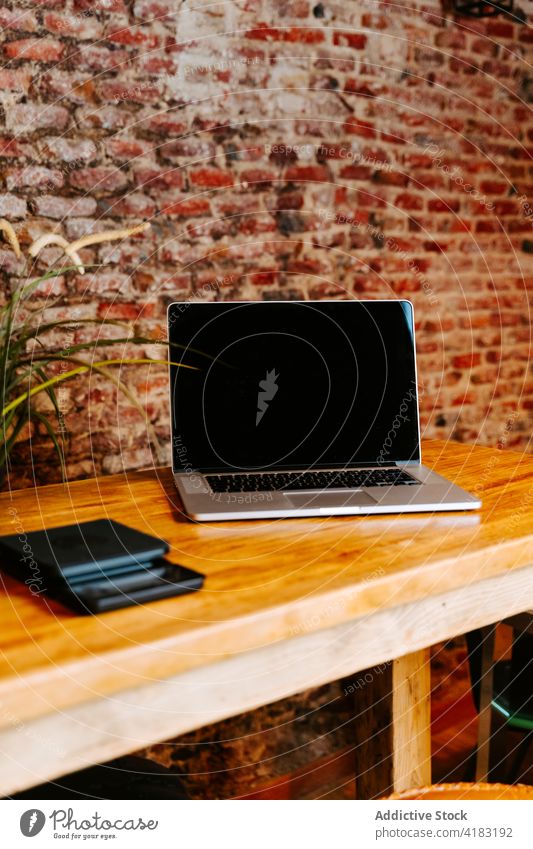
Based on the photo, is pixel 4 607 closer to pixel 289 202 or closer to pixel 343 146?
pixel 289 202

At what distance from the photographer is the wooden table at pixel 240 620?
2.35ft

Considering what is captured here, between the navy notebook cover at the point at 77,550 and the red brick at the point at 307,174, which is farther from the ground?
the red brick at the point at 307,174

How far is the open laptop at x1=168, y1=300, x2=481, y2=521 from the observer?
1421 mm

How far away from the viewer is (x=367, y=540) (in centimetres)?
105

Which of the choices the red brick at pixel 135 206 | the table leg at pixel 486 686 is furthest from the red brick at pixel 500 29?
the table leg at pixel 486 686

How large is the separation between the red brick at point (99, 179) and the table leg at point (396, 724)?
1.06 metres

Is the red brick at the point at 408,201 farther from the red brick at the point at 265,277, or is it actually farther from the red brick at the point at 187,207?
the red brick at the point at 187,207

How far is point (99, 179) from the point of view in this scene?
163 centimetres

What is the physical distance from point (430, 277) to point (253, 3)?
2.70 feet

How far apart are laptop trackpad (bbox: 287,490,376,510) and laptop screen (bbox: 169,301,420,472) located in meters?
0.18

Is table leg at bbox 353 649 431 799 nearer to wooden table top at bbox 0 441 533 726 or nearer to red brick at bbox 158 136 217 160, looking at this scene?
wooden table top at bbox 0 441 533 726

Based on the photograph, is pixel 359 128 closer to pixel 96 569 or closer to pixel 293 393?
pixel 293 393

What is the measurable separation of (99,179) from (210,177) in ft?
0.89
